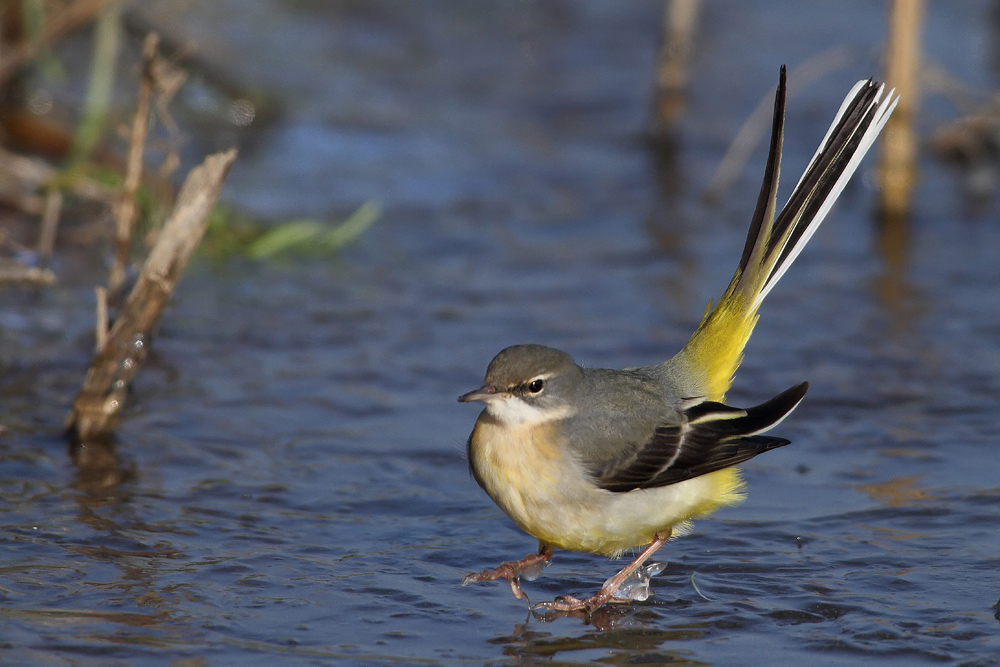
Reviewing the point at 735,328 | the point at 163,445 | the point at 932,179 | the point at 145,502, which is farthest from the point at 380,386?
the point at 932,179

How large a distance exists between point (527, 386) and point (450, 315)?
3355 millimetres

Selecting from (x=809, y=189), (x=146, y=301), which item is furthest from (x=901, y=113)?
(x=146, y=301)

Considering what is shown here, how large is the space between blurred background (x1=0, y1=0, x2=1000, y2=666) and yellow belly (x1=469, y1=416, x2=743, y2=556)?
0.31 meters

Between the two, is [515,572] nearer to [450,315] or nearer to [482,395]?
[482,395]

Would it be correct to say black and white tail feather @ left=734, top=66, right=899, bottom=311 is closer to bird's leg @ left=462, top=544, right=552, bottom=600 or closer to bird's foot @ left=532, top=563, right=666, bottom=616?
bird's foot @ left=532, top=563, right=666, bottom=616

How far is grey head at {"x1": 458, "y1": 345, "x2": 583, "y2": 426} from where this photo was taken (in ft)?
17.8

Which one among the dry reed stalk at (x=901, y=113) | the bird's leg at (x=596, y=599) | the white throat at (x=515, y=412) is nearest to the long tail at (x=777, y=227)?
the white throat at (x=515, y=412)

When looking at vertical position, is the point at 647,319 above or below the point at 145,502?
above

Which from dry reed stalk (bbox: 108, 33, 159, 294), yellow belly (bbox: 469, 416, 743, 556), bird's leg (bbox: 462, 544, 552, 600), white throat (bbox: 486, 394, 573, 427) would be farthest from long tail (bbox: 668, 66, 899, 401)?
dry reed stalk (bbox: 108, 33, 159, 294)

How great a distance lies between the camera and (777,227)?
20.1 ft

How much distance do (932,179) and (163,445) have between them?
25.7 ft

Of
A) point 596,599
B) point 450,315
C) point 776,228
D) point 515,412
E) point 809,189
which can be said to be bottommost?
point 596,599

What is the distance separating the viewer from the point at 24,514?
5.64 m

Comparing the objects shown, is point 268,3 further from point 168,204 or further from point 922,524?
point 922,524
